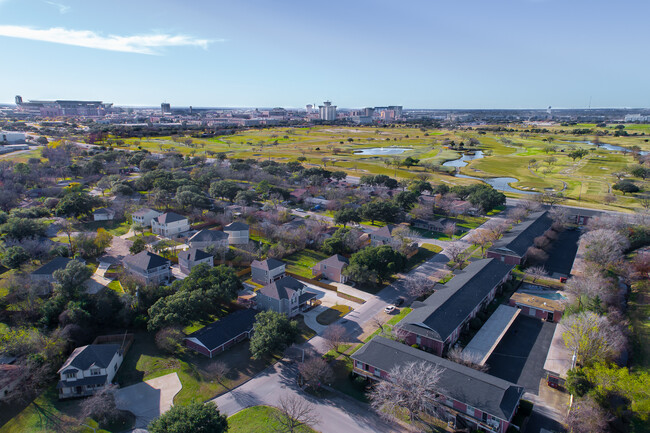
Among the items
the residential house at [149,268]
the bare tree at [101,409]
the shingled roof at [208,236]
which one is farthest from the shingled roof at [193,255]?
the bare tree at [101,409]

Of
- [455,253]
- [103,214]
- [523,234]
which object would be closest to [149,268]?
[103,214]

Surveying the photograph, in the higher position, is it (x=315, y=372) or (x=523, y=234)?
(x=523, y=234)

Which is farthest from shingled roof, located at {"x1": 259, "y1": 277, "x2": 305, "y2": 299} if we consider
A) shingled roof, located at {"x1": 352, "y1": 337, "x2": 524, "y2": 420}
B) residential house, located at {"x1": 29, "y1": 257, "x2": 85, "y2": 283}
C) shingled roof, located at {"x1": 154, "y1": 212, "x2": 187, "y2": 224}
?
shingled roof, located at {"x1": 154, "y1": 212, "x2": 187, "y2": 224}

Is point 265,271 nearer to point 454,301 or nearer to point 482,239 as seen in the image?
point 454,301

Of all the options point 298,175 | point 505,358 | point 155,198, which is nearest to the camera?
point 505,358

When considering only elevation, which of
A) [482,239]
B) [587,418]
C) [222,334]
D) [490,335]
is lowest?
[490,335]

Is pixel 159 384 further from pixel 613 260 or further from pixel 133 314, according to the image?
pixel 613 260

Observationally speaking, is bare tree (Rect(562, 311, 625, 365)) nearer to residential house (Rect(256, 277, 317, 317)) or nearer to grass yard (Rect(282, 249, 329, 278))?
residential house (Rect(256, 277, 317, 317))

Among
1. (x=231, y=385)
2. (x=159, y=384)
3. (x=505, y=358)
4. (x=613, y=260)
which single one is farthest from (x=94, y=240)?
(x=613, y=260)
